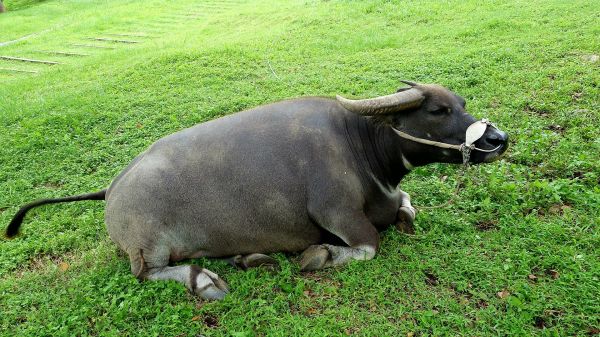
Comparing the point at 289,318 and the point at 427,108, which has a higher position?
the point at 427,108

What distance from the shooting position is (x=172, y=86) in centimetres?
820

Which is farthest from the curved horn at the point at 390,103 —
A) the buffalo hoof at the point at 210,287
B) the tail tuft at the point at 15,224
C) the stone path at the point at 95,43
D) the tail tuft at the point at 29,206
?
the stone path at the point at 95,43

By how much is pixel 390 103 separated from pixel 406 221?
3.71 feet

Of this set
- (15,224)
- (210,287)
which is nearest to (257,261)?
(210,287)

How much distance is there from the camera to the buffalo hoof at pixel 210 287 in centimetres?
374

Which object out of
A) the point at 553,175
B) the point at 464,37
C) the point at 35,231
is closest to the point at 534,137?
the point at 553,175

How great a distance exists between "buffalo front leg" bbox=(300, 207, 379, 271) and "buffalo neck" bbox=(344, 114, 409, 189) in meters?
0.40

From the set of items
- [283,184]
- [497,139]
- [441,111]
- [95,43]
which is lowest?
[95,43]

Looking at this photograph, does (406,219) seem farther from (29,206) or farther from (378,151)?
(29,206)

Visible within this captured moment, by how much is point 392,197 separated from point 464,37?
5668 millimetres

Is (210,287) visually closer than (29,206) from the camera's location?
Yes

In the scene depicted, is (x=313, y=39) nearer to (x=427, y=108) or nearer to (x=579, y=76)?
(x=579, y=76)

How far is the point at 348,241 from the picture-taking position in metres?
3.91

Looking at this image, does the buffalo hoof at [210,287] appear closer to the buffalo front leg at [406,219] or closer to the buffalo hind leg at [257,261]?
the buffalo hind leg at [257,261]
